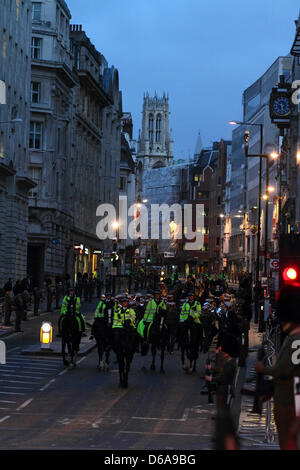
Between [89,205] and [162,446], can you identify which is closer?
[162,446]

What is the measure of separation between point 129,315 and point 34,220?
5367 centimetres

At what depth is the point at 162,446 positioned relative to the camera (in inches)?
575

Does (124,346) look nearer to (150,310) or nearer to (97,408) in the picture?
(97,408)

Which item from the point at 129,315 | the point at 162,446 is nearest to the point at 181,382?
the point at 129,315

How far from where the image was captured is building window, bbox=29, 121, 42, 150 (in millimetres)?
80000

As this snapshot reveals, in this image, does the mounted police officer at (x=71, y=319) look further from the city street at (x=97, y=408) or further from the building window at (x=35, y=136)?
the building window at (x=35, y=136)

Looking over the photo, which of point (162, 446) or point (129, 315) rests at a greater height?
point (129, 315)

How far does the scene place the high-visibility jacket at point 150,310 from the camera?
2944 cm

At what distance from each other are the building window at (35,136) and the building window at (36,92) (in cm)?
169

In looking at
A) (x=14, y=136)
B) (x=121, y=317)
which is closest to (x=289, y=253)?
(x=121, y=317)

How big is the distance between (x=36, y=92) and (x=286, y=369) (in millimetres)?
72586

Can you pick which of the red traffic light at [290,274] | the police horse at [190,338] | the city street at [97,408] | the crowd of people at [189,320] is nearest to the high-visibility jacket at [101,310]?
the crowd of people at [189,320]

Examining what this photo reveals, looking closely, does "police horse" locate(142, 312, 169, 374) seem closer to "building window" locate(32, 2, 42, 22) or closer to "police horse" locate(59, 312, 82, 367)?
"police horse" locate(59, 312, 82, 367)
